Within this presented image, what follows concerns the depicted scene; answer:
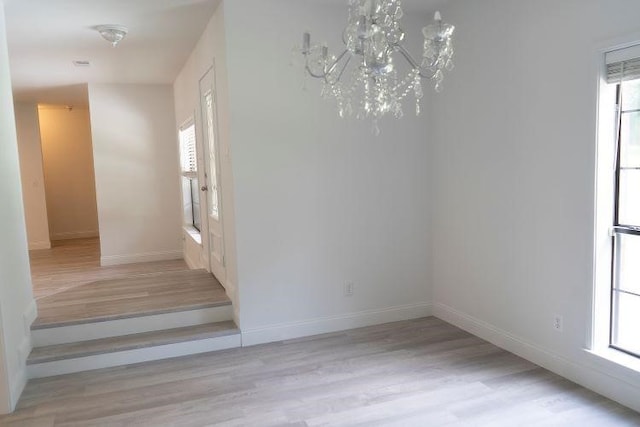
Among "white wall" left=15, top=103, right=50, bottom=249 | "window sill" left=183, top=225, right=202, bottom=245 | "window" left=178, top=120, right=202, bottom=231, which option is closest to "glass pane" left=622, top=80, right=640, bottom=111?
"window sill" left=183, top=225, right=202, bottom=245

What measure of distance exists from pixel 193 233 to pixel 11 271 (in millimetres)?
3026

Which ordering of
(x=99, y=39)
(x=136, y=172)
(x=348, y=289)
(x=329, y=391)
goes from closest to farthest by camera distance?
(x=329, y=391) < (x=348, y=289) < (x=99, y=39) < (x=136, y=172)

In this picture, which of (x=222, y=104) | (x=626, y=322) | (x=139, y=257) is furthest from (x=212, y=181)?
(x=626, y=322)

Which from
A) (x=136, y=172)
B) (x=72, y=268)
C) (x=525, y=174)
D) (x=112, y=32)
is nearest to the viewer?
(x=525, y=174)

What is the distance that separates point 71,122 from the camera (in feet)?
30.0

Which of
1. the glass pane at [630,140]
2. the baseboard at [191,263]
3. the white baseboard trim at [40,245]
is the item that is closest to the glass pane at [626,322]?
the glass pane at [630,140]

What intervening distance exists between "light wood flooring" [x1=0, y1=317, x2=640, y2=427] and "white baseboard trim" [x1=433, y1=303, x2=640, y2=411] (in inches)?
2.5

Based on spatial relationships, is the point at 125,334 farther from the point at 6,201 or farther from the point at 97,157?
the point at 97,157

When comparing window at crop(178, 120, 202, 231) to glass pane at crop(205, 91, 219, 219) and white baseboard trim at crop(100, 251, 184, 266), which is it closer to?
white baseboard trim at crop(100, 251, 184, 266)

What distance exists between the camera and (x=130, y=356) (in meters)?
3.53

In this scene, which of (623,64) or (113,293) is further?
(113,293)

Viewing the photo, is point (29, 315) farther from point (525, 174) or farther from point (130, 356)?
point (525, 174)

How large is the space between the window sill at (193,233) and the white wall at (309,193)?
203 cm

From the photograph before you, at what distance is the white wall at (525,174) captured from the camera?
286 centimetres
